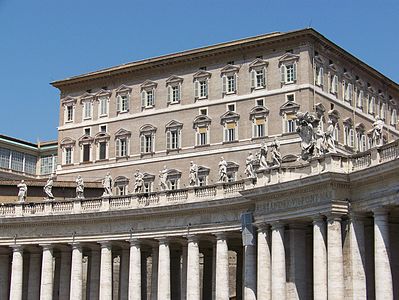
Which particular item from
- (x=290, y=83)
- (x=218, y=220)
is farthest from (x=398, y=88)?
(x=218, y=220)

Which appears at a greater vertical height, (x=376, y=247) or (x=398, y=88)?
(x=398, y=88)

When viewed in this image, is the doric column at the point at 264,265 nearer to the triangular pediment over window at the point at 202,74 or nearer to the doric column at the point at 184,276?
the doric column at the point at 184,276

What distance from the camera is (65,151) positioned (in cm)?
10969

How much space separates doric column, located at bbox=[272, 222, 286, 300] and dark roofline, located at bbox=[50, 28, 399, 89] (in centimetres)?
3738

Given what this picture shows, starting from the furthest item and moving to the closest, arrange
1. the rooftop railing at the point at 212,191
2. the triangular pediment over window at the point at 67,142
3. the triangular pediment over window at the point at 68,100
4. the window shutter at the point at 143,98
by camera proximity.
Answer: the triangular pediment over window at the point at 68,100, the triangular pediment over window at the point at 67,142, the window shutter at the point at 143,98, the rooftop railing at the point at 212,191

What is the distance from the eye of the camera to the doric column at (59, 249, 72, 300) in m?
75.3

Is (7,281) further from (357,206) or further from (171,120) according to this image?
(357,206)

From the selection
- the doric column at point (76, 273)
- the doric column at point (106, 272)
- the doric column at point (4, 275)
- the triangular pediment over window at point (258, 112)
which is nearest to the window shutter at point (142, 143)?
the triangular pediment over window at point (258, 112)

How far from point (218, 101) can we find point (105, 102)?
630 inches

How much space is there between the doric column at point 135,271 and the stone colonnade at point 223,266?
0.08 meters

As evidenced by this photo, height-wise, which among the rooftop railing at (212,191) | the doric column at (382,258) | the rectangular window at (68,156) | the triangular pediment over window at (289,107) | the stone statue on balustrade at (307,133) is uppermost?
the triangular pediment over window at (289,107)

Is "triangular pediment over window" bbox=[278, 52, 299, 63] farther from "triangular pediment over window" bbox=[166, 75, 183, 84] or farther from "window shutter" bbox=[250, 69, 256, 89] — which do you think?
"triangular pediment over window" bbox=[166, 75, 183, 84]

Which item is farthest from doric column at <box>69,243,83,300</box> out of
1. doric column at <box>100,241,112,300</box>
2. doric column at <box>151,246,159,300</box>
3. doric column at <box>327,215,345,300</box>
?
doric column at <box>327,215,345,300</box>

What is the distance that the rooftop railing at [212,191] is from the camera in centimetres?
5375
